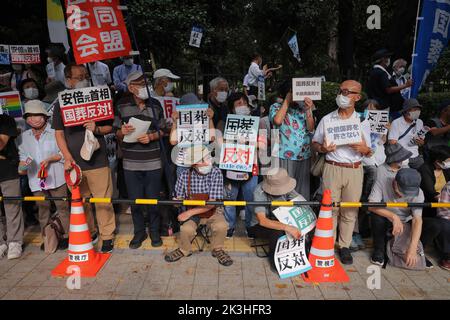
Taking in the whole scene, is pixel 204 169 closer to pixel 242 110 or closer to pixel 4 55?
pixel 242 110

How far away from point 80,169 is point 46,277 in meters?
1.28

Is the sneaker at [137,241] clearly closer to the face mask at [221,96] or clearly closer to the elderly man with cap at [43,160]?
the elderly man with cap at [43,160]

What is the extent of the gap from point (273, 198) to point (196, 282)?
129 centimetres

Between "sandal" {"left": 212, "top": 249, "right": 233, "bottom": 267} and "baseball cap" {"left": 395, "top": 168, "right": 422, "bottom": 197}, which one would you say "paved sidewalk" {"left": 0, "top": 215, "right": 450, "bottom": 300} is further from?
"baseball cap" {"left": 395, "top": 168, "right": 422, "bottom": 197}

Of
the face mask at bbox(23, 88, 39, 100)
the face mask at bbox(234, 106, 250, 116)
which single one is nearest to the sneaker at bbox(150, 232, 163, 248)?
the face mask at bbox(234, 106, 250, 116)

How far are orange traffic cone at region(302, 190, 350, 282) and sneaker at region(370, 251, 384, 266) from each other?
55 centimetres

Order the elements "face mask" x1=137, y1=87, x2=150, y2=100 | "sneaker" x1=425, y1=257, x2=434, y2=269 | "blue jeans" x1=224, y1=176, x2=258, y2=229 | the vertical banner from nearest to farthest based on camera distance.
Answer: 1. "sneaker" x1=425, y1=257, x2=434, y2=269
2. "face mask" x1=137, y1=87, x2=150, y2=100
3. "blue jeans" x1=224, y1=176, x2=258, y2=229
4. the vertical banner

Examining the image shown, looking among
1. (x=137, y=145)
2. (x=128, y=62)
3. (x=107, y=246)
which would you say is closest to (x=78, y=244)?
(x=107, y=246)

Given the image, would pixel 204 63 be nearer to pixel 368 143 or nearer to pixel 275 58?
pixel 275 58

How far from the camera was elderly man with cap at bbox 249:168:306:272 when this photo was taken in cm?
411

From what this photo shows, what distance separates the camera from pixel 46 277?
416 cm

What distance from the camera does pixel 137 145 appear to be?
15.1 feet

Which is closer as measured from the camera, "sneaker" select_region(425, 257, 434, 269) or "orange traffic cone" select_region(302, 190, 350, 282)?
"orange traffic cone" select_region(302, 190, 350, 282)

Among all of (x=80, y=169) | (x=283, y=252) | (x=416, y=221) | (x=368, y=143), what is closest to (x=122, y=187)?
(x=80, y=169)
